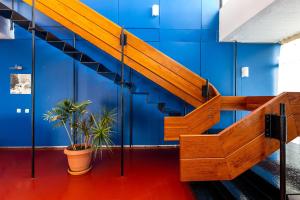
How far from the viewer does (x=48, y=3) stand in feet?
11.1

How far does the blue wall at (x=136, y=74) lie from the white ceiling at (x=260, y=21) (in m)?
0.33

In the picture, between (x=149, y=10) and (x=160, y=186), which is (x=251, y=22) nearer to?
(x=149, y=10)

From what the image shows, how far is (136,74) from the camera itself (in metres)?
4.64

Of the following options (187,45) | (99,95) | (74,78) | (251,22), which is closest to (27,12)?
(74,78)

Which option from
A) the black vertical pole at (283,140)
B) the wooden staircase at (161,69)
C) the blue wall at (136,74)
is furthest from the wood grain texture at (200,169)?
the blue wall at (136,74)

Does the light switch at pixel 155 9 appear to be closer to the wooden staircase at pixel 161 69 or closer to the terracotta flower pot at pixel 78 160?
the wooden staircase at pixel 161 69

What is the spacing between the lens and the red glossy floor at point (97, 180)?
2521mm

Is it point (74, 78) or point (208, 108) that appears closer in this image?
point (208, 108)

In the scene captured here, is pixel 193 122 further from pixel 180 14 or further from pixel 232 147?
pixel 180 14

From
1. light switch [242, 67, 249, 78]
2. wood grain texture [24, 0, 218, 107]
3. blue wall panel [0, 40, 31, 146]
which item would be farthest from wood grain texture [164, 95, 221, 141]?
blue wall panel [0, 40, 31, 146]

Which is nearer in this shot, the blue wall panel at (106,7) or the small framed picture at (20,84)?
the small framed picture at (20,84)

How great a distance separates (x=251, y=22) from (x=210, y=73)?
1.48 metres

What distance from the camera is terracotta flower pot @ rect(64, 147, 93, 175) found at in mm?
3094

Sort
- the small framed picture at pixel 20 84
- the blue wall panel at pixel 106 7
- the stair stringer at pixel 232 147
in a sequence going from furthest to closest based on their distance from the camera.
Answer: the blue wall panel at pixel 106 7 < the small framed picture at pixel 20 84 < the stair stringer at pixel 232 147
